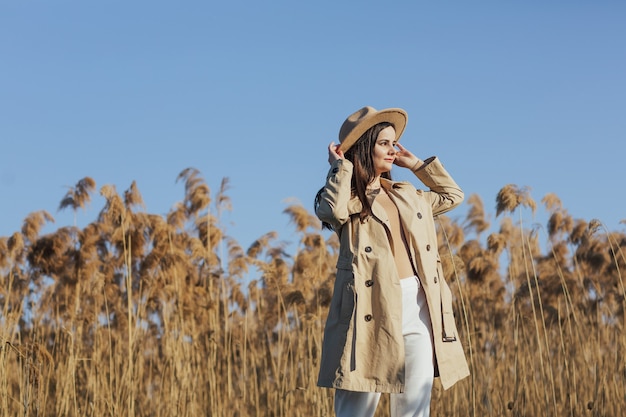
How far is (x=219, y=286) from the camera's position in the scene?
19.6 feet

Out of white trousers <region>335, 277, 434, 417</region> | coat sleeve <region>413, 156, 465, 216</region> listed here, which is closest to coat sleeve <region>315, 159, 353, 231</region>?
white trousers <region>335, 277, 434, 417</region>

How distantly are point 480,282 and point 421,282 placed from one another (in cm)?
365

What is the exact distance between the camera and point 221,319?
19.9ft

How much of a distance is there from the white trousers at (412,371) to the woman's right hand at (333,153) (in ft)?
1.76

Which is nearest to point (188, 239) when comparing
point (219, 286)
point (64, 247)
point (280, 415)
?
point (219, 286)

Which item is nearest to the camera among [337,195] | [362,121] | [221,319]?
[337,195]

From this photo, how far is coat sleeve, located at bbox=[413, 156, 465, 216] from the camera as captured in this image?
335 cm

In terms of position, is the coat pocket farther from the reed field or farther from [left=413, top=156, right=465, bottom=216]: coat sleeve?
the reed field

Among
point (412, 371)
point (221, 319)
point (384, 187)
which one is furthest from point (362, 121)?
point (221, 319)

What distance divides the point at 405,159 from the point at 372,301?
725 millimetres

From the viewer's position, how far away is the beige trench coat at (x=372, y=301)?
9.43 ft

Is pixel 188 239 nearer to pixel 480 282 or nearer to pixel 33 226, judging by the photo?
pixel 33 226

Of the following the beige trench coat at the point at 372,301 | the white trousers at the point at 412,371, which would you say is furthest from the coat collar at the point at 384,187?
the white trousers at the point at 412,371

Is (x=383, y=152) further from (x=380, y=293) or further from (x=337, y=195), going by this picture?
(x=380, y=293)
